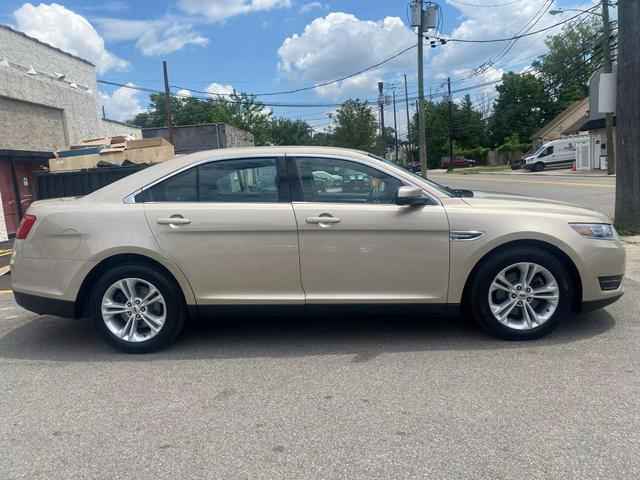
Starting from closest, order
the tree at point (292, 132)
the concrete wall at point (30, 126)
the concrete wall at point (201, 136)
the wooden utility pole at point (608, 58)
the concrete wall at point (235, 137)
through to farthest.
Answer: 1. the concrete wall at point (30, 126)
2. the wooden utility pole at point (608, 58)
3. the concrete wall at point (201, 136)
4. the concrete wall at point (235, 137)
5. the tree at point (292, 132)

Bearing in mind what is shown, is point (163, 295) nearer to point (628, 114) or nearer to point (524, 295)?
point (524, 295)

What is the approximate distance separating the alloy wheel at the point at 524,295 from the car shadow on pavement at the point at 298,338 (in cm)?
21

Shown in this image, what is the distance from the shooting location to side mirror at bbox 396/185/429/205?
4.04 metres

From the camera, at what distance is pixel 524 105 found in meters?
73.9

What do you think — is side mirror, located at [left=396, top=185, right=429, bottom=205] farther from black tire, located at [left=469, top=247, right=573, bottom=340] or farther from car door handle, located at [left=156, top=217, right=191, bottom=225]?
car door handle, located at [left=156, top=217, right=191, bottom=225]

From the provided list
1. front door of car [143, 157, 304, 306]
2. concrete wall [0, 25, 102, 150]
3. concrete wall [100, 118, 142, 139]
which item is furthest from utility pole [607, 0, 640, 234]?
concrete wall [100, 118, 142, 139]

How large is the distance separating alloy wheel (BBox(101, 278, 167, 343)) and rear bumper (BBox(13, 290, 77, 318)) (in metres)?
0.29

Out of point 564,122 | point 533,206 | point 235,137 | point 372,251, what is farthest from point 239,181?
point 564,122

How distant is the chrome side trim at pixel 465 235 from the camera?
4.11m

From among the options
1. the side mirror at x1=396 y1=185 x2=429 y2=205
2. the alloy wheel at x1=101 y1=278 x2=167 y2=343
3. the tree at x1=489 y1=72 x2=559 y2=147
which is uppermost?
the tree at x1=489 y1=72 x2=559 y2=147

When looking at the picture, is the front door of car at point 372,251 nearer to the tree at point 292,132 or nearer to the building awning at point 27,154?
the building awning at point 27,154

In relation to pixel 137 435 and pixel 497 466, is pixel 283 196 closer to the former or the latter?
pixel 137 435

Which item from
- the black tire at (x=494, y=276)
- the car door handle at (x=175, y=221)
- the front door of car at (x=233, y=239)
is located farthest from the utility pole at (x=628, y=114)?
the car door handle at (x=175, y=221)

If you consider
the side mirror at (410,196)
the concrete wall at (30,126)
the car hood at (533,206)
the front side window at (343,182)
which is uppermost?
the concrete wall at (30,126)
